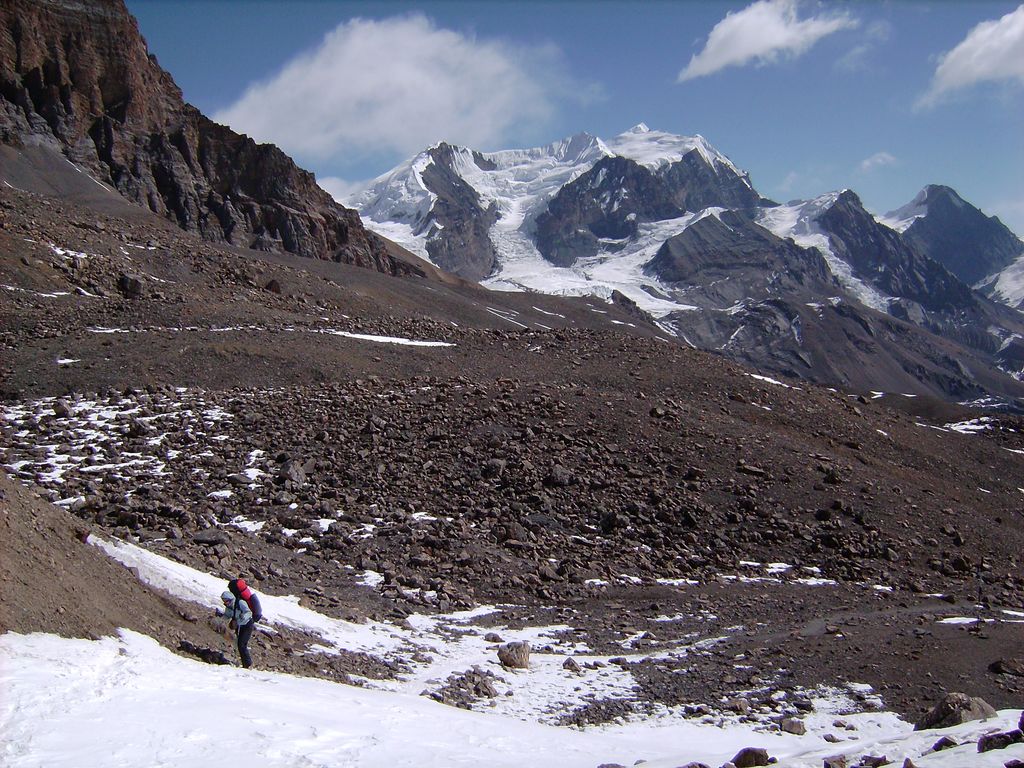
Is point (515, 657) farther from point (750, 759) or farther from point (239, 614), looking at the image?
point (750, 759)

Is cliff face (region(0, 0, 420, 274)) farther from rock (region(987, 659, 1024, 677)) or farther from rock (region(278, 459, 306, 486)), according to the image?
rock (region(987, 659, 1024, 677))

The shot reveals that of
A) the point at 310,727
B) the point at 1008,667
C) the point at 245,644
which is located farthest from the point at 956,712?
the point at 245,644

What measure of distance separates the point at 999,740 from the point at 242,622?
27.8 ft

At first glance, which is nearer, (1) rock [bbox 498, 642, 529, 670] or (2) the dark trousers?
(2) the dark trousers

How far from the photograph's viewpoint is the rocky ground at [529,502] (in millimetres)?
13344

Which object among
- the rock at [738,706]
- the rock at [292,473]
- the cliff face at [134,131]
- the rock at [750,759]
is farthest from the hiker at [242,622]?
the cliff face at [134,131]

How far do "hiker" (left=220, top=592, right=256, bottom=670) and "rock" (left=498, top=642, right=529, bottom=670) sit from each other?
3.93m

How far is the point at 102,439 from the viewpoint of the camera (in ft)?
71.4

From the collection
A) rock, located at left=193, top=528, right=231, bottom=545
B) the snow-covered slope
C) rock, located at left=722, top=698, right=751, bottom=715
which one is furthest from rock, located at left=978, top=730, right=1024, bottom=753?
rock, located at left=193, top=528, right=231, bottom=545

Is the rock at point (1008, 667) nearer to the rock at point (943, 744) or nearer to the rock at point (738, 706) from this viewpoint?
the rock at point (738, 706)

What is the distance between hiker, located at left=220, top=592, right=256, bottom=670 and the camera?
10750mm

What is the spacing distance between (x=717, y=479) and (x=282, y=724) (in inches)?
624

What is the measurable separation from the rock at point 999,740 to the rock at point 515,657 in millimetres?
6747

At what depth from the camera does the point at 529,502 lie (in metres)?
20.5
